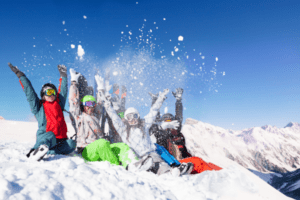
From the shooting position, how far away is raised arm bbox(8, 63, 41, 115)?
9.46ft

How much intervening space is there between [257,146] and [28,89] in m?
36.1

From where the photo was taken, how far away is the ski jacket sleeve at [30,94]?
9.46 feet

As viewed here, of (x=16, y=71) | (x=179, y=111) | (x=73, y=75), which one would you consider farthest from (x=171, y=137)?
(x=16, y=71)

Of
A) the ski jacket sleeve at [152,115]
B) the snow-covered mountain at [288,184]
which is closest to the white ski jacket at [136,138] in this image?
the ski jacket sleeve at [152,115]

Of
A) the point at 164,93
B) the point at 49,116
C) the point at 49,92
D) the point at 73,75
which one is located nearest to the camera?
the point at 49,116

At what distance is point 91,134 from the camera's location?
12.8ft

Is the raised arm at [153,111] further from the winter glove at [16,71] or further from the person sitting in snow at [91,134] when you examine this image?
the winter glove at [16,71]

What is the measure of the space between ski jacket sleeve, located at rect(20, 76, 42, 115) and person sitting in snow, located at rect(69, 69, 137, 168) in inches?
44.5

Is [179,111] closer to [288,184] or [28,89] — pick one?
[28,89]

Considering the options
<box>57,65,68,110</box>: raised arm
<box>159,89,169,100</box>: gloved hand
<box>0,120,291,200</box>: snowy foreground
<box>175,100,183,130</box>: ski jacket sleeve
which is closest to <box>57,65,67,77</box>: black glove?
<box>57,65,68,110</box>: raised arm

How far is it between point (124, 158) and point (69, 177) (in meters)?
1.72

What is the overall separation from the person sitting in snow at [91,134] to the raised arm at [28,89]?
1.15 meters

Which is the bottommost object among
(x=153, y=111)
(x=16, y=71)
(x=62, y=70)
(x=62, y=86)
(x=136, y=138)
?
(x=136, y=138)

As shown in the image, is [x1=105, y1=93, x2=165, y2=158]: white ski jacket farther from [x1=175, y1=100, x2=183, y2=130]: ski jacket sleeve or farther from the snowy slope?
the snowy slope
